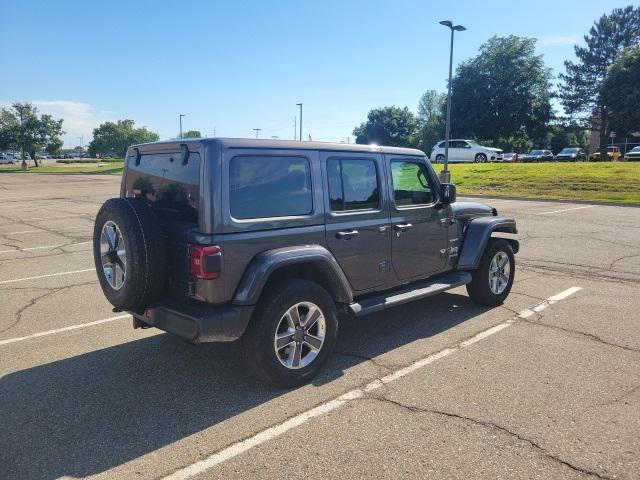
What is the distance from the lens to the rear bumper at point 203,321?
333 centimetres

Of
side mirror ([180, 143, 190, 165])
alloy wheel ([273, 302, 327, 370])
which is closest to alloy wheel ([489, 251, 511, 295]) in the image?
alloy wheel ([273, 302, 327, 370])

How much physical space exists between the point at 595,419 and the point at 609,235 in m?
9.37

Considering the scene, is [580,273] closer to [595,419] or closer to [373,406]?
[595,419]

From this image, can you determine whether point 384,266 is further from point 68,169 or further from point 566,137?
point 566,137

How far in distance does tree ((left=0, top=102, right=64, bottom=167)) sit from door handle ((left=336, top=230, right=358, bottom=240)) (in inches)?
2491

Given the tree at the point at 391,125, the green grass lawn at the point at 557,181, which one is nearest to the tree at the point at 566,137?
the tree at the point at 391,125

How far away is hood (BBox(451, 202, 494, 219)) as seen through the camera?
5.56m

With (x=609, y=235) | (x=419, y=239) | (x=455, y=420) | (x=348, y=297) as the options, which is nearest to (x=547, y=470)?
(x=455, y=420)

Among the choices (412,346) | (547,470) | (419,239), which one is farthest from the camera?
(419,239)

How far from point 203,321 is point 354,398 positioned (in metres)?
1.22

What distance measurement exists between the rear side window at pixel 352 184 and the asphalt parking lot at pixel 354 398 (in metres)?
1.34

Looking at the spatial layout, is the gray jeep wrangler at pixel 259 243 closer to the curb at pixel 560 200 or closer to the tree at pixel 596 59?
the curb at pixel 560 200

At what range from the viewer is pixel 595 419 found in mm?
3266

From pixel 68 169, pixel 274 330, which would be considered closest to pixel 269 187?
pixel 274 330
